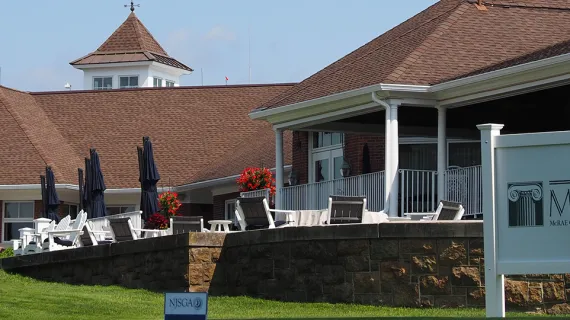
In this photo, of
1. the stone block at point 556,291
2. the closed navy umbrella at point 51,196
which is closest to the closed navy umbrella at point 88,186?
the closed navy umbrella at point 51,196

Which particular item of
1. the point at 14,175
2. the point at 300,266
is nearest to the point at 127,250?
the point at 300,266

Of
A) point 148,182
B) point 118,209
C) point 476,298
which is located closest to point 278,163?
point 148,182

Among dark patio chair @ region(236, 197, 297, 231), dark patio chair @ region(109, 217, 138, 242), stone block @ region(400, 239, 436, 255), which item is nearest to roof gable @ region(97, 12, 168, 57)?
dark patio chair @ region(109, 217, 138, 242)

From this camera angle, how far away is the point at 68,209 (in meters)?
35.4

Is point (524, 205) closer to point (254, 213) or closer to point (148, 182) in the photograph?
point (254, 213)

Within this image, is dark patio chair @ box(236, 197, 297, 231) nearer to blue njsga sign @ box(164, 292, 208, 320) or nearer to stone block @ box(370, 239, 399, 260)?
stone block @ box(370, 239, 399, 260)

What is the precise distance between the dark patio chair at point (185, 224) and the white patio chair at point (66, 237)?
119 inches

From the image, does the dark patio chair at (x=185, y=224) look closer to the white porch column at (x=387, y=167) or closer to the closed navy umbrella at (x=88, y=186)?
the white porch column at (x=387, y=167)

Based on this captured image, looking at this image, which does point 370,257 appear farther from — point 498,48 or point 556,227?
point 498,48

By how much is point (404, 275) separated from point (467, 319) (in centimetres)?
362

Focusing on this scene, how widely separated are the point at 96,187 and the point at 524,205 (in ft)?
59.8

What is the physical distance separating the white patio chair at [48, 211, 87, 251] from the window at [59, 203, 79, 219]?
22.8 feet

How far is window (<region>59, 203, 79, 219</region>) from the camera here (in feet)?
115

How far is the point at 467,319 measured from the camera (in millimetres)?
13055
